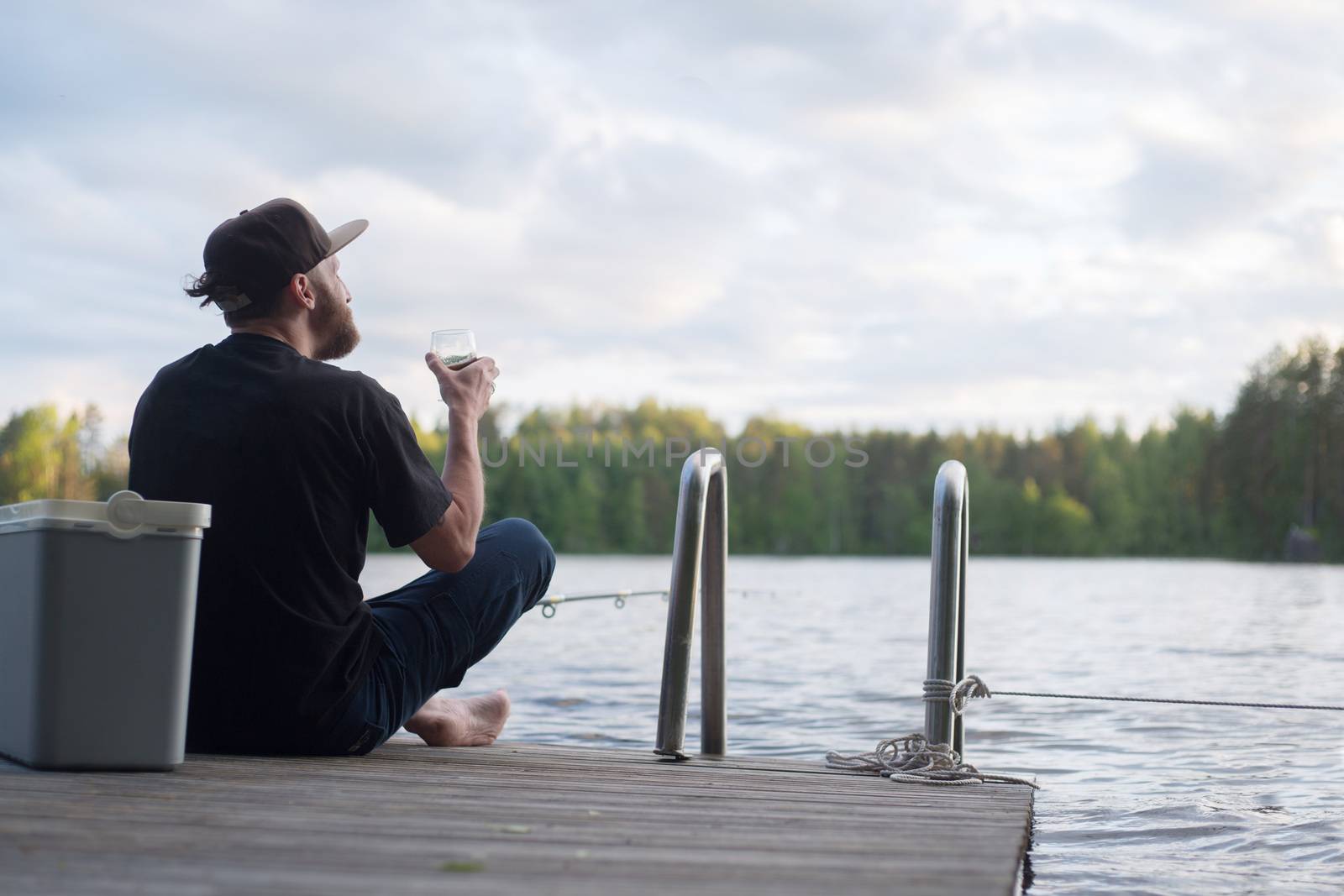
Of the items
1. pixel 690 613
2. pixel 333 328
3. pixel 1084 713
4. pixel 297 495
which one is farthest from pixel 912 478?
pixel 297 495

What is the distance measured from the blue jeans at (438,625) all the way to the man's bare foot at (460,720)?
0.30 meters

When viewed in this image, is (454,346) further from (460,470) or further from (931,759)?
(931,759)

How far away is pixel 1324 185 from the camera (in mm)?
61531

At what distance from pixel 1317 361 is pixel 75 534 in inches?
2671

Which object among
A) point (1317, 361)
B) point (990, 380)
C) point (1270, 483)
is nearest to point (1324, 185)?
point (1317, 361)

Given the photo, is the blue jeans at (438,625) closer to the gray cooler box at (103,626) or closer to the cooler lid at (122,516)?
the gray cooler box at (103,626)

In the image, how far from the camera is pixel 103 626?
2.37m

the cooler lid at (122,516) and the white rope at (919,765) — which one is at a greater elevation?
the cooler lid at (122,516)

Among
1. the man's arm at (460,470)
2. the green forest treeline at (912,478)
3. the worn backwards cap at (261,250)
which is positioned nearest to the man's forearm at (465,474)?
the man's arm at (460,470)

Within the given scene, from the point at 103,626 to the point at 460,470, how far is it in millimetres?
827

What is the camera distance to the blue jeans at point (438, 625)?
287 cm

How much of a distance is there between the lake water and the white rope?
457mm

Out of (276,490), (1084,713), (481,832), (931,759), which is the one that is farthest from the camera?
(1084,713)

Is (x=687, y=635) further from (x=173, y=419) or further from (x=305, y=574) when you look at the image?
(x=173, y=419)
